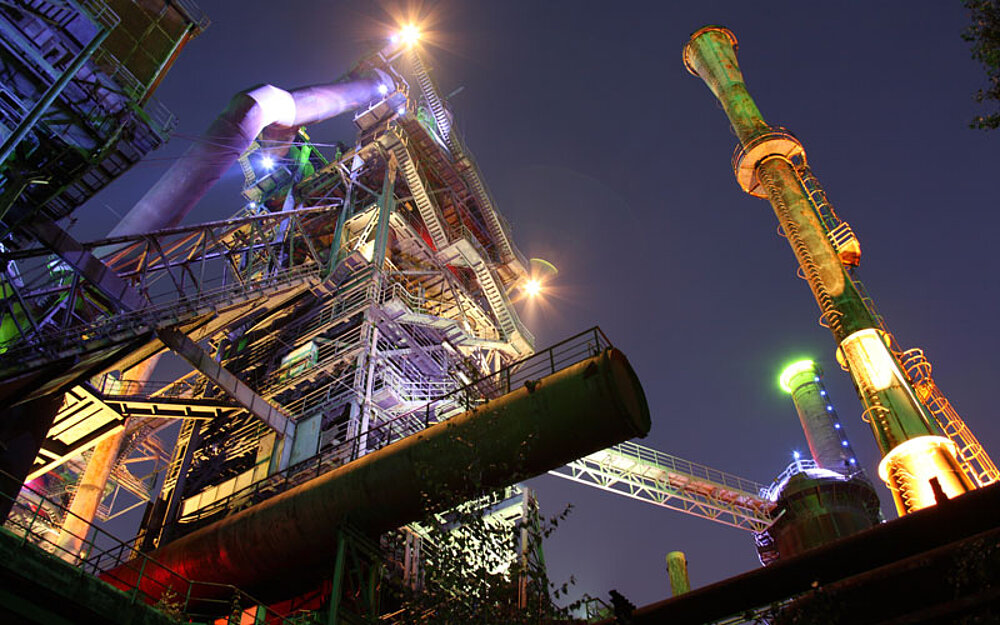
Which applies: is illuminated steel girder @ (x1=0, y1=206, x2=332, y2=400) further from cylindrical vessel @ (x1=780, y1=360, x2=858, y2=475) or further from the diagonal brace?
cylindrical vessel @ (x1=780, y1=360, x2=858, y2=475)

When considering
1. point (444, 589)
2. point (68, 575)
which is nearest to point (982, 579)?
point (444, 589)

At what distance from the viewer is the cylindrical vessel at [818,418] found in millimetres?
34697

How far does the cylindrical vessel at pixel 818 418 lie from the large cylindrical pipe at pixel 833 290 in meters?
11.8

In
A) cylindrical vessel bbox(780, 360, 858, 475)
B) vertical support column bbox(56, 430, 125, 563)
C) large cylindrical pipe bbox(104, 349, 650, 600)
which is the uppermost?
cylindrical vessel bbox(780, 360, 858, 475)

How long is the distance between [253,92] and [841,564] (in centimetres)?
3461

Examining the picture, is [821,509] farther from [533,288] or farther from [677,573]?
[533,288]

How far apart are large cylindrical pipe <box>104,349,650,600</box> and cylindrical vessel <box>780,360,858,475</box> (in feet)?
77.0

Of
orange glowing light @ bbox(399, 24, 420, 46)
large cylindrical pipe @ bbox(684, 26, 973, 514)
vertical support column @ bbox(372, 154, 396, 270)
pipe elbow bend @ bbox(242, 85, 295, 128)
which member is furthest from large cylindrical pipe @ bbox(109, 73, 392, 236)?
large cylindrical pipe @ bbox(684, 26, 973, 514)

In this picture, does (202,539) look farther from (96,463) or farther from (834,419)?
(834,419)

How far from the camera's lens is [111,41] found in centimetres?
2561

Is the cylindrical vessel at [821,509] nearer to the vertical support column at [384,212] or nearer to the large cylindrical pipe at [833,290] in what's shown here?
the large cylindrical pipe at [833,290]

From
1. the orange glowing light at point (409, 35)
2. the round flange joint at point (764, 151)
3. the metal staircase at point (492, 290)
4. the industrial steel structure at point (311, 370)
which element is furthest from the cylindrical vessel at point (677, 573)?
the orange glowing light at point (409, 35)

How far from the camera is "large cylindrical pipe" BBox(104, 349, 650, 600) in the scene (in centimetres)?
1517

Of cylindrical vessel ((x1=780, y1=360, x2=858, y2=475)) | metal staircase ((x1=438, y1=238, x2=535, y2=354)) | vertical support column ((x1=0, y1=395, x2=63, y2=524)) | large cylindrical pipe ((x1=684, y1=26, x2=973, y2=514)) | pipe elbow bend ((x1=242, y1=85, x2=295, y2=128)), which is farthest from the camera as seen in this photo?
metal staircase ((x1=438, y1=238, x2=535, y2=354))
